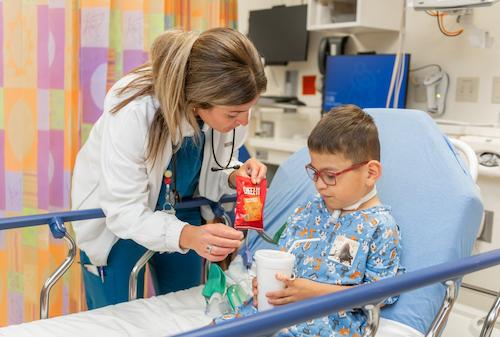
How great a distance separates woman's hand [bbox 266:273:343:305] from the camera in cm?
137

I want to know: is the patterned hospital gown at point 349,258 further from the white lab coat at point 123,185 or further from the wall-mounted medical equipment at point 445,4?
the wall-mounted medical equipment at point 445,4

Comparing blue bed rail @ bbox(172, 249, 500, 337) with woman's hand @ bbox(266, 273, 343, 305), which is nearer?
blue bed rail @ bbox(172, 249, 500, 337)

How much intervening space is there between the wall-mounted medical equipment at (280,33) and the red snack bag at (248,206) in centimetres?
270

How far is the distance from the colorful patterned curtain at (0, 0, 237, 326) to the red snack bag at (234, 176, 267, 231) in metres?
1.04

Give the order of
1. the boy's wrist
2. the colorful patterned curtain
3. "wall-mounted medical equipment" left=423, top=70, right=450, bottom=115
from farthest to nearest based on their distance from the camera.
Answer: "wall-mounted medical equipment" left=423, top=70, right=450, bottom=115
the colorful patterned curtain
the boy's wrist

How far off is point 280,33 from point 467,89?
4.93 ft

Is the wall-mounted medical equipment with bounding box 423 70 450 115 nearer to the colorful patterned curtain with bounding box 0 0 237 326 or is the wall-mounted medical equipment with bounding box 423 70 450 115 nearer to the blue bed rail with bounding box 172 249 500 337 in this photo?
the colorful patterned curtain with bounding box 0 0 237 326

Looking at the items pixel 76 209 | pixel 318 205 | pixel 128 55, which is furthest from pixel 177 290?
pixel 128 55

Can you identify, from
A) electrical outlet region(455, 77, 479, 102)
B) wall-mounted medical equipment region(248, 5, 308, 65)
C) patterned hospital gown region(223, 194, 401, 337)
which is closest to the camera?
patterned hospital gown region(223, 194, 401, 337)

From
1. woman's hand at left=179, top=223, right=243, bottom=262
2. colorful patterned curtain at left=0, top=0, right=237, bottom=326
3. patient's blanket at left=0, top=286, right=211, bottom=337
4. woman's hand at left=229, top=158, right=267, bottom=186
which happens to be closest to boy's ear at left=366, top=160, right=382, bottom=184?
woman's hand at left=229, top=158, right=267, bottom=186

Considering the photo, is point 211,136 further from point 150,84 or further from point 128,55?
point 128,55

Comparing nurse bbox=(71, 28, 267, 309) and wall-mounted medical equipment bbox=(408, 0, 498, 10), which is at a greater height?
wall-mounted medical equipment bbox=(408, 0, 498, 10)

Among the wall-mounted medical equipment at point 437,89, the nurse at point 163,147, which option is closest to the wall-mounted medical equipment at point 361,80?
the wall-mounted medical equipment at point 437,89

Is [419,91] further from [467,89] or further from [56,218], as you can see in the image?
[56,218]
